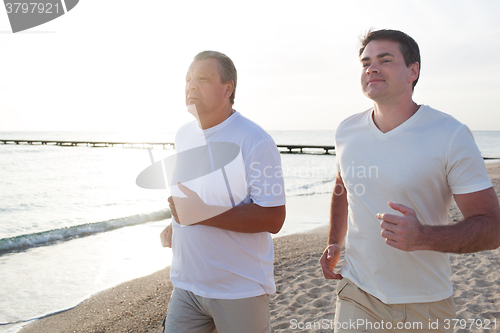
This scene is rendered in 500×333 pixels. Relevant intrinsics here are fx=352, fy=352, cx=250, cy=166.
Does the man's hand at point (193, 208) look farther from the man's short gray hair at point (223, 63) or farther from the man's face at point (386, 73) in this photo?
the man's face at point (386, 73)

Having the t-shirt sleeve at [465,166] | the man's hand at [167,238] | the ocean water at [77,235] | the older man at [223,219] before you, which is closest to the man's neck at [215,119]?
the older man at [223,219]

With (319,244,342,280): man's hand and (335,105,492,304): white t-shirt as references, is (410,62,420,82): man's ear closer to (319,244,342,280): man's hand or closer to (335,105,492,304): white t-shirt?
(335,105,492,304): white t-shirt

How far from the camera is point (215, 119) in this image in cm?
211

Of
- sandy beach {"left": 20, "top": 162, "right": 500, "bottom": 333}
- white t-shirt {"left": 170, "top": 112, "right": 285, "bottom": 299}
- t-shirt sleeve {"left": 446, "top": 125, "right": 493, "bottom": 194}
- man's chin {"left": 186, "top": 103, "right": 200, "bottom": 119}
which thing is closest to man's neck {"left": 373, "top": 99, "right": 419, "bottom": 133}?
t-shirt sleeve {"left": 446, "top": 125, "right": 493, "bottom": 194}

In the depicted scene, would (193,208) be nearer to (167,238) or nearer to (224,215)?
(224,215)

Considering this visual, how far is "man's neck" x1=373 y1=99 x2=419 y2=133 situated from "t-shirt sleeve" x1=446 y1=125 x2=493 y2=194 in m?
0.31

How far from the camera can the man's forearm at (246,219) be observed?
1826 millimetres

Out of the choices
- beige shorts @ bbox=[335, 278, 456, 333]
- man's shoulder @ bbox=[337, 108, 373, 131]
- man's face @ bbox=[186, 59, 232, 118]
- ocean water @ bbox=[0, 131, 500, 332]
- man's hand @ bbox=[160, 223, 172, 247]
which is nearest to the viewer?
beige shorts @ bbox=[335, 278, 456, 333]

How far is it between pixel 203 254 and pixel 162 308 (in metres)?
3.08

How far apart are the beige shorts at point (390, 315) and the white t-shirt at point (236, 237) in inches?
18.1

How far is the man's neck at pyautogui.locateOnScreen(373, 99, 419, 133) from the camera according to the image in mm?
1954

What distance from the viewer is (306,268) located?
18.9ft

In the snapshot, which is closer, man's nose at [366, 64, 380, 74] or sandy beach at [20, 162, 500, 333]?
man's nose at [366, 64, 380, 74]

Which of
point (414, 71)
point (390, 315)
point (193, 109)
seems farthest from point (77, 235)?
point (414, 71)
